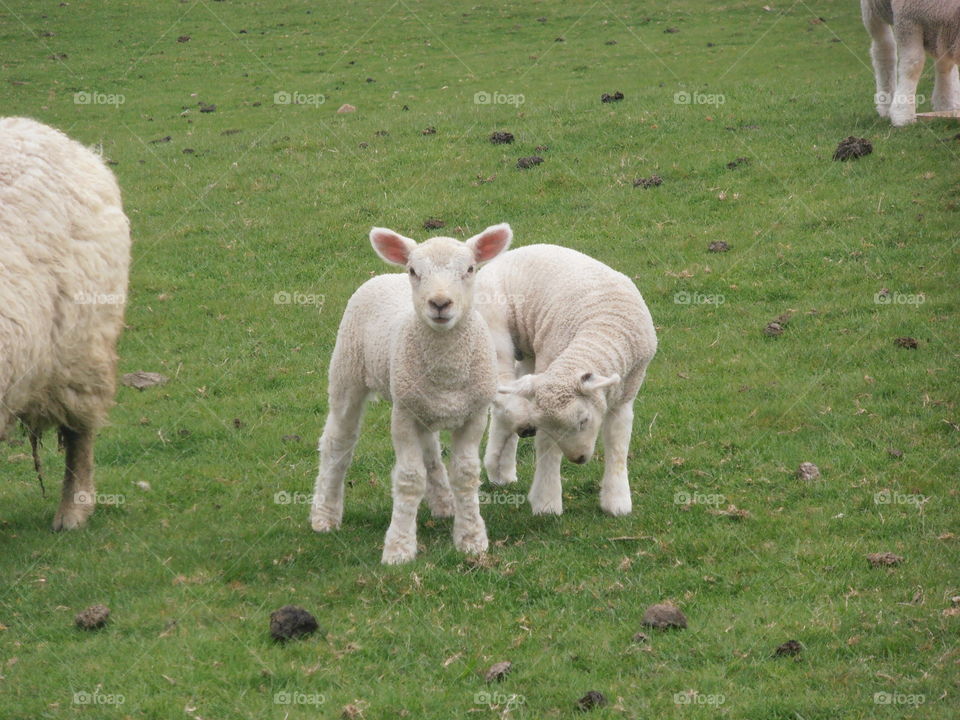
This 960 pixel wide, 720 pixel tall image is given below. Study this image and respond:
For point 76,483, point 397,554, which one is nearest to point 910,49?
point 397,554

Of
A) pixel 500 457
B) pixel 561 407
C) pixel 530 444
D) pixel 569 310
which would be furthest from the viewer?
pixel 530 444

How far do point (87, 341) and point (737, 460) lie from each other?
16.0 ft

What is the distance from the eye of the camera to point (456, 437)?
7.33 m

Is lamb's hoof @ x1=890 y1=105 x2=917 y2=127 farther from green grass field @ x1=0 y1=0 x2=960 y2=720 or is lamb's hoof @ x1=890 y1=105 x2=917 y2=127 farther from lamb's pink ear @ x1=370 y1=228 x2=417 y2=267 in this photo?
lamb's pink ear @ x1=370 y1=228 x2=417 y2=267

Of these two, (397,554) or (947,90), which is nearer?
(397,554)

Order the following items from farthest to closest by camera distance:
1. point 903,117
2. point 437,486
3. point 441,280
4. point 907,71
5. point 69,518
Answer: point 903,117 < point 907,71 < point 69,518 < point 437,486 < point 441,280

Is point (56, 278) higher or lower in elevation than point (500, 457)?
higher

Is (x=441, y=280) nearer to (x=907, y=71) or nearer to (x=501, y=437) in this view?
(x=501, y=437)

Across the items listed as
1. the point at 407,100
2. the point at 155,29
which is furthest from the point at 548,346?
the point at 155,29

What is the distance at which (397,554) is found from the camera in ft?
24.0

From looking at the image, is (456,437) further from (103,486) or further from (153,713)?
(103,486)

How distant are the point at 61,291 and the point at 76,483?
5.21 feet

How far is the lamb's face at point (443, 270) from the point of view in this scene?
22.0ft

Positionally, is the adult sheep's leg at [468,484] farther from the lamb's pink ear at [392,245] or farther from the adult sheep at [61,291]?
the adult sheep at [61,291]
